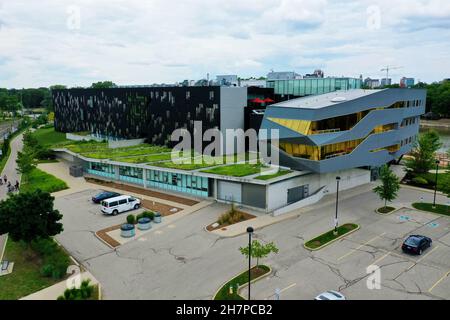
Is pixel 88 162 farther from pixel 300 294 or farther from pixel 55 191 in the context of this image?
pixel 300 294

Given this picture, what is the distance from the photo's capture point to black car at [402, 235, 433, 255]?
25.8 m

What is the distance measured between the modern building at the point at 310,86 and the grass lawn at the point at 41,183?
36.5 meters

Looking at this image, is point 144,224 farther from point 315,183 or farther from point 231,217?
point 315,183

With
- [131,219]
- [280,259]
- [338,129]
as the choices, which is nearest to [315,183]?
[338,129]

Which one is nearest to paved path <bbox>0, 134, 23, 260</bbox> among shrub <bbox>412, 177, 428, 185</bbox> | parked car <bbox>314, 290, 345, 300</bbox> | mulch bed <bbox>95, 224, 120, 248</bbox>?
mulch bed <bbox>95, 224, 120, 248</bbox>

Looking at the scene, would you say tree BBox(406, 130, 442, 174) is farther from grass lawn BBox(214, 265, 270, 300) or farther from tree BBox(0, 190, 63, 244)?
tree BBox(0, 190, 63, 244)

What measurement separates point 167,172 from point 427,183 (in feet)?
106

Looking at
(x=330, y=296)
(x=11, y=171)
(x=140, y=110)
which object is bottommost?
(x=11, y=171)

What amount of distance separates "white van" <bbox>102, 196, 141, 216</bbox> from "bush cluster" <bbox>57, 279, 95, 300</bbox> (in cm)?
1451

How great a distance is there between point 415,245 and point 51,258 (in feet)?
82.4

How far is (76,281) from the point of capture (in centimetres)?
2220

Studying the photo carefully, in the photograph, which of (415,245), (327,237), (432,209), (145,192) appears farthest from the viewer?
(145,192)

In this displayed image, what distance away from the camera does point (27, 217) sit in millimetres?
23953

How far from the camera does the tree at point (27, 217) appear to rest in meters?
23.8
